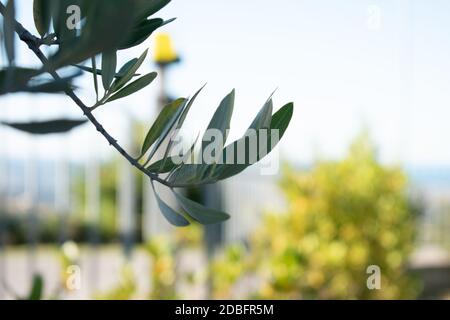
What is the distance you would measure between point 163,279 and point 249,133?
7.45 feet

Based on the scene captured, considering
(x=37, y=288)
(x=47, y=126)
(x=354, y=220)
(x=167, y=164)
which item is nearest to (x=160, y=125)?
(x=167, y=164)

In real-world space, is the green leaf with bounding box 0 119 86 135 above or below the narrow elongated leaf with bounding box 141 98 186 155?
below

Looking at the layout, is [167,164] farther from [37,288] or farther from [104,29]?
[37,288]

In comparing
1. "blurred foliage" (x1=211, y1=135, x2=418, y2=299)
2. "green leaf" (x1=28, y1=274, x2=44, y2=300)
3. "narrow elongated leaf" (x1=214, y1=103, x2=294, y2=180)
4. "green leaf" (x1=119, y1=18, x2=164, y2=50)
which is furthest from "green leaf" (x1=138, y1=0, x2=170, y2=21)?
"blurred foliage" (x1=211, y1=135, x2=418, y2=299)

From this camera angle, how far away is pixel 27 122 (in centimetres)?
30

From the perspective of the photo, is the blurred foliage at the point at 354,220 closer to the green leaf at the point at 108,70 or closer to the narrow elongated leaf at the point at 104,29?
the green leaf at the point at 108,70

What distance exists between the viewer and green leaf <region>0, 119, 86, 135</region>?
0.29 metres

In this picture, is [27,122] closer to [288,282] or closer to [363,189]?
[288,282]

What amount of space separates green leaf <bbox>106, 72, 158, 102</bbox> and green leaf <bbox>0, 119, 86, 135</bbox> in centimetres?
15

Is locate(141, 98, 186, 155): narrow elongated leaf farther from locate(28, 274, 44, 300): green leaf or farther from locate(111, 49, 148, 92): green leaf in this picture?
locate(28, 274, 44, 300): green leaf

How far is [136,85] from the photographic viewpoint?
0.47 metres

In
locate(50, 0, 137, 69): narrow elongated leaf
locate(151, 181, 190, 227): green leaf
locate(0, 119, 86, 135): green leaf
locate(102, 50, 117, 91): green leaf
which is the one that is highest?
locate(102, 50, 117, 91): green leaf
